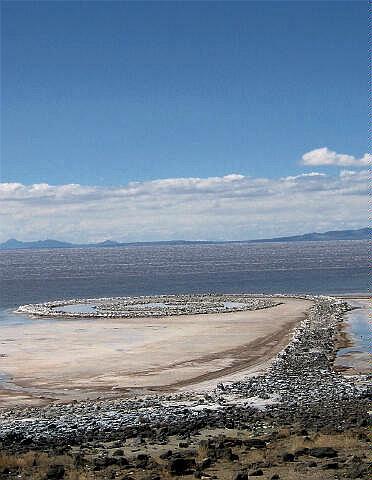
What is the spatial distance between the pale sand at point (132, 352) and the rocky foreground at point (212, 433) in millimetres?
4181

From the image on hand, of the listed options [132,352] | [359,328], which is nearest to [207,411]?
[132,352]

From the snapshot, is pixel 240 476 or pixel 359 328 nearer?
pixel 240 476

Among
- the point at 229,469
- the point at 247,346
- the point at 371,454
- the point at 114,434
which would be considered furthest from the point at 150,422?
the point at 247,346

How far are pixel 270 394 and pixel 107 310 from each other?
53105mm

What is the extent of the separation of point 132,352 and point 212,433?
24.8 metres

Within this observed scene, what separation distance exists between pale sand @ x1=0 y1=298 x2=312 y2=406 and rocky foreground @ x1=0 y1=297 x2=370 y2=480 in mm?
4181

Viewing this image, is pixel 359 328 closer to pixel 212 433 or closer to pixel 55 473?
pixel 212 433

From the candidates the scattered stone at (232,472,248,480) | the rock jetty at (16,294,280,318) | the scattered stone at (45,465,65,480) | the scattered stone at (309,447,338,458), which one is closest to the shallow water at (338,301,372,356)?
the rock jetty at (16,294,280,318)

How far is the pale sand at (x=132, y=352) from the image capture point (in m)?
40.1

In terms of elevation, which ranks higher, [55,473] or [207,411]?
[55,473]

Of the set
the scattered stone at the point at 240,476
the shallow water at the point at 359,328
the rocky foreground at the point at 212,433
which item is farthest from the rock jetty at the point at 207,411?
the shallow water at the point at 359,328

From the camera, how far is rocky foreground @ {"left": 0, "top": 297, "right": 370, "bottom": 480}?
2127 cm

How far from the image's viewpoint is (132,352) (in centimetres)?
5181

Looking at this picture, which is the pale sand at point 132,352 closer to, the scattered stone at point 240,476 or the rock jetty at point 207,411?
the rock jetty at point 207,411
